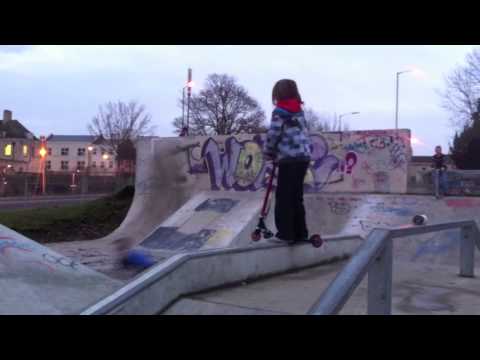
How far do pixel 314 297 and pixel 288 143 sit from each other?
1.51m

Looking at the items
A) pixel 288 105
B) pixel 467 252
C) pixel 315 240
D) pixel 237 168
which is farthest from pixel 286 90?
pixel 237 168

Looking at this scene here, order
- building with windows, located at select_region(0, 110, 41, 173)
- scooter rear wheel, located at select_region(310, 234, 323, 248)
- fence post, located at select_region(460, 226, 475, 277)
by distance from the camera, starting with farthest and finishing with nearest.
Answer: building with windows, located at select_region(0, 110, 41, 173) → fence post, located at select_region(460, 226, 475, 277) → scooter rear wheel, located at select_region(310, 234, 323, 248)

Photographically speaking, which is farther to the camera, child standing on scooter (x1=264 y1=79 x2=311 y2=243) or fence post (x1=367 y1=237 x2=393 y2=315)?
child standing on scooter (x1=264 y1=79 x2=311 y2=243)

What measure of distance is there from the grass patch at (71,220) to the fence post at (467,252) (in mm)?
14046

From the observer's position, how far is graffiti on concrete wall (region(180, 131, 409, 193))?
15.2 meters

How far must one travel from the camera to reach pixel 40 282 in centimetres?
750

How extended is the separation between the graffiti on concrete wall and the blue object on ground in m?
4.27

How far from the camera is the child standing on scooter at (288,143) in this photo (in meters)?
4.90

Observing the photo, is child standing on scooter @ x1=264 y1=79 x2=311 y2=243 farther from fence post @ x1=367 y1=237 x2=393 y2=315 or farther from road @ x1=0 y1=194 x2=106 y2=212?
road @ x1=0 y1=194 x2=106 y2=212

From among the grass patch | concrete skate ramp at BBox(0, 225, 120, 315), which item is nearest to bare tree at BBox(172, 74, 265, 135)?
the grass patch

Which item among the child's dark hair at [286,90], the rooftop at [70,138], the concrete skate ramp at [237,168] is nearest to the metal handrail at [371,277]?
the child's dark hair at [286,90]

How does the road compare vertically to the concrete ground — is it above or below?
below

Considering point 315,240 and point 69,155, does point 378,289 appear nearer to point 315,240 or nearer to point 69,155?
point 315,240
